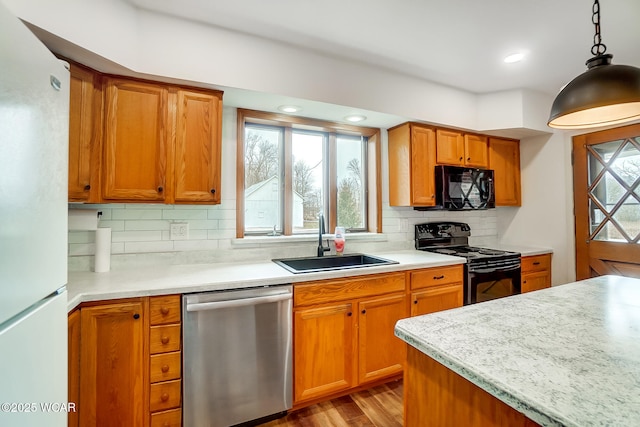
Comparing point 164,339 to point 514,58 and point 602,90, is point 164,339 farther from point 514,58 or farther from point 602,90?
point 514,58

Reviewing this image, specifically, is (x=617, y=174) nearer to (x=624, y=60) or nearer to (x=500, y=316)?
(x=624, y=60)

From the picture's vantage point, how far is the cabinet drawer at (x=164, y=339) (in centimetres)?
152

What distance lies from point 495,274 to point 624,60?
2037 mm

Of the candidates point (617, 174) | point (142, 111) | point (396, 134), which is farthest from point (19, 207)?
point (617, 174)

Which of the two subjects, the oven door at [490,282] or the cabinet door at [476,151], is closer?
the oven door at [490,282]

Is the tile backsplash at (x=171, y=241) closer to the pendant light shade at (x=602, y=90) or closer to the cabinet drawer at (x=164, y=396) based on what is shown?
the cabinet drawer at (x=164, y=396)

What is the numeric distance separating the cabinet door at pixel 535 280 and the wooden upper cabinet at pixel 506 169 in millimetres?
820

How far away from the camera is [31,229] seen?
77 centimetres

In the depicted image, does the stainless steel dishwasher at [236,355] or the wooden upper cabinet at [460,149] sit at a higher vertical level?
the wooden upper cabinet at [460,149]

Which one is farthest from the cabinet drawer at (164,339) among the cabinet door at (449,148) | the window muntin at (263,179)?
the cabinet door at (449,148)

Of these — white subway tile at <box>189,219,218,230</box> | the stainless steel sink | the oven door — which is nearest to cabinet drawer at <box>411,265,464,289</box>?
the oven door

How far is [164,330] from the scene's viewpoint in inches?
60.4

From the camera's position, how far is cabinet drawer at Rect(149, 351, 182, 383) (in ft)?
4.98

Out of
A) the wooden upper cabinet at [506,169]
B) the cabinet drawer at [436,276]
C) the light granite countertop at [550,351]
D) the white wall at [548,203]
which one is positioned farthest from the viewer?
the wooden upper cabinet at [506,169]
